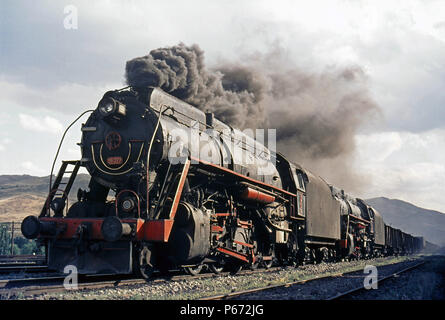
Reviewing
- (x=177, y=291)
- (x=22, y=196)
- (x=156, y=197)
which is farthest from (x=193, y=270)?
(x=22, y=196)

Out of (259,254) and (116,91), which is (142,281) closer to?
(116,91)

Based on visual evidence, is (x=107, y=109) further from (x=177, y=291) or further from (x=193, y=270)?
(x=193, y=270)

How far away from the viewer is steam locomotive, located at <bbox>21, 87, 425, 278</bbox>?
8.08 meters

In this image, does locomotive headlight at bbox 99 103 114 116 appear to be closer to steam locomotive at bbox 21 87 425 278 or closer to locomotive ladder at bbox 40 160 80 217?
steam locomotive at bbox 21 87 425 278

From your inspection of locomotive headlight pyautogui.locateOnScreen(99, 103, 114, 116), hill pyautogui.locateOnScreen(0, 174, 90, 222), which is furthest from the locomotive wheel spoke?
hill pyautogui.locateOnScreen(0, 174, 90, 222)

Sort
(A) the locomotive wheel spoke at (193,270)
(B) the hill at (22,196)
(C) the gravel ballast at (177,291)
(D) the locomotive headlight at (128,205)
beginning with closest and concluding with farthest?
1. (C) the gravel ballast at (177,291)
2. (D) the locomotive headlight at (128,205)
3. (A) the locomotive wheel spoke at (193,270)
4. (B) the hill at (22,196)

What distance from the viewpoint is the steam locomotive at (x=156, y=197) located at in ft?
26.5

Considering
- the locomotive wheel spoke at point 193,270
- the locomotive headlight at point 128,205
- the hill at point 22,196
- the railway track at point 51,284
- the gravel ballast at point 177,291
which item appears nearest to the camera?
the gravel ballast at point 177,291

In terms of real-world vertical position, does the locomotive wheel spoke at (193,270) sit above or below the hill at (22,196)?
below

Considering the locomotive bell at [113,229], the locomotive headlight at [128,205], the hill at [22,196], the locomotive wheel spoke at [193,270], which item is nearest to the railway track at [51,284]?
the locomotive wheel spoke at [193,270]

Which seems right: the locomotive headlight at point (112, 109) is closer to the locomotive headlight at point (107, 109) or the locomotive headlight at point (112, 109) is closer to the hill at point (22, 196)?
the locomotive headlight at point (107, 109)

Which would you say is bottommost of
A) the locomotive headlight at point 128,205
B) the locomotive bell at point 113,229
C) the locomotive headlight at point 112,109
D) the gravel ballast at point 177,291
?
the gravel ballast at point 177,291
